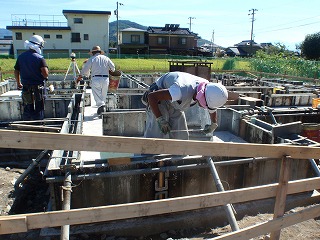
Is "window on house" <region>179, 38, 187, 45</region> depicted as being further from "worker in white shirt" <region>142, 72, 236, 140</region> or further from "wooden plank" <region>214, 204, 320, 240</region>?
"wooden plank" <region>214, 204, 320, 240</region>

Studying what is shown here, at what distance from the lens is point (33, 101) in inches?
213

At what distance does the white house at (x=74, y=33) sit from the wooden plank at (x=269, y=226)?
112ft

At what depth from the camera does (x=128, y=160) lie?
3.63 metres

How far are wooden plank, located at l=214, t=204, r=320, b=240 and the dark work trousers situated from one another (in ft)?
14.8

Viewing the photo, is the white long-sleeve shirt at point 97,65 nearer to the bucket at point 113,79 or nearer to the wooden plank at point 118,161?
the bucket at point 113,79

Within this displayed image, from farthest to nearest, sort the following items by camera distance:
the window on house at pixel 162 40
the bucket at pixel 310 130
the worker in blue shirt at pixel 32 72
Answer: the window on house at pixel 162 40
the bucket at pixel 310 130
the worker in blue shirt at pixel 32 72

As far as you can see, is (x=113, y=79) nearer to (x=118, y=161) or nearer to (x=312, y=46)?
(x=118, y=161)

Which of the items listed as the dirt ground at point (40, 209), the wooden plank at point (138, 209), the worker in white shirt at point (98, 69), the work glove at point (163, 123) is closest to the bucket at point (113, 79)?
Result: the worker in white shirt at point (98, 69)

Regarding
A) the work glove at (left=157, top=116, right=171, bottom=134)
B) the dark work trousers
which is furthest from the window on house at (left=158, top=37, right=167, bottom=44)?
the work glove at (left=157, top=116, right=171, bottom=134)

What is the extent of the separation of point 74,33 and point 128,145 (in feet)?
120

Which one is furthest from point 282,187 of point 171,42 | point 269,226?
point 171,42

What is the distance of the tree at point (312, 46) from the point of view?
115 ft

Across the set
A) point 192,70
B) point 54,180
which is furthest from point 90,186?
point 192,70

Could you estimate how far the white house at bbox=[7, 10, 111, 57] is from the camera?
33250 millimetres
